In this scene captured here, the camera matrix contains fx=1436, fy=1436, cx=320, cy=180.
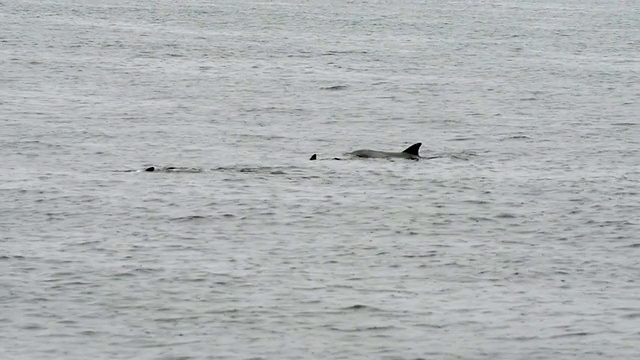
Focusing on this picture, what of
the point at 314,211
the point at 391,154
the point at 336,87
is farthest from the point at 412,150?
the point at 336,87

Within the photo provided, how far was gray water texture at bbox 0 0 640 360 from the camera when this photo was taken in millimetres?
15500

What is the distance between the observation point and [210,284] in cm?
1730

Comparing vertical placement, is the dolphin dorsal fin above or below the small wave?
above

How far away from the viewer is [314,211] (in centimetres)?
2205

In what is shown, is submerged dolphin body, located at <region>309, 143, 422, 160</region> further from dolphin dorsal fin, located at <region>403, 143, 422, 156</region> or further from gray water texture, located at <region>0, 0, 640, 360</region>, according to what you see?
gray water texture, located at <region>0, 0, 640, 360</region>

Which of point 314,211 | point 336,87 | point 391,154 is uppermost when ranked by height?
point 314,211

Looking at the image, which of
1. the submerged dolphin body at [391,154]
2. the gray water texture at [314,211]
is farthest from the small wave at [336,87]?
the submerged dolphin body at [391,154]

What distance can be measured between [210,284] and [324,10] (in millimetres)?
62498

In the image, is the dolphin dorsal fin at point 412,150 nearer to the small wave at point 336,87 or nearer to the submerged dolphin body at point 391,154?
the submerged dolphin body at point 391,154

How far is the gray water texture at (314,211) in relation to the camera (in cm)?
1550

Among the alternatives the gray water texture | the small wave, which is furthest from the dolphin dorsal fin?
the small wave

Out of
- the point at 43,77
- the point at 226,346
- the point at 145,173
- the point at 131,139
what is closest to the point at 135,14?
the point at 43,77

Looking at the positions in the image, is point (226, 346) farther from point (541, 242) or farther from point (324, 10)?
point (324, 10)

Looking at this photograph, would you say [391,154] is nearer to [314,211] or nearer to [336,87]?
[314,211]
